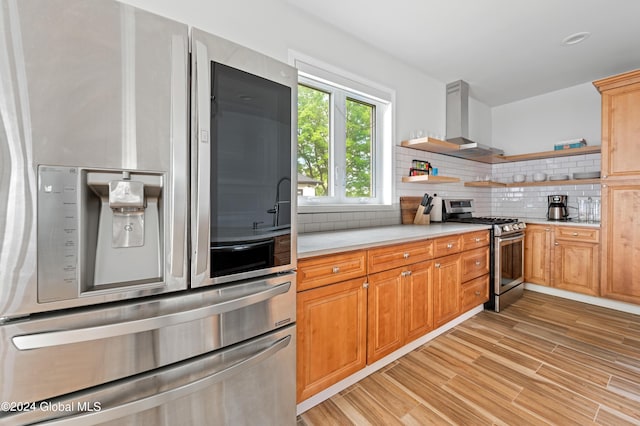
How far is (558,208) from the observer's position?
144 inches

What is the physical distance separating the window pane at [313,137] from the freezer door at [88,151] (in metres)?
1.43

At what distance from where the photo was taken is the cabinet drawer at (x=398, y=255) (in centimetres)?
180

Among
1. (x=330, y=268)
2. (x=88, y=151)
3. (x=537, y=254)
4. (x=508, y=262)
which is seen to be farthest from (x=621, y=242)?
(x=88, y=151)

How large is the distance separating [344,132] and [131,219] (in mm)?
2096

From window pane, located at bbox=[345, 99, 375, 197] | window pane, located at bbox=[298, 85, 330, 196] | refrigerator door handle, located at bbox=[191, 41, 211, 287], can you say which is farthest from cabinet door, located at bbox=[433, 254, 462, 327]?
refrigerator door handle, located at bbox=[191, 41, 211, 287]

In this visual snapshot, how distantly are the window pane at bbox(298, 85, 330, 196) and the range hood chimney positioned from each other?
175 cm

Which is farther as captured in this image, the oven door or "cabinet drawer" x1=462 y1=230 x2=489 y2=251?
the oven door

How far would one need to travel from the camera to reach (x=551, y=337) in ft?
7.84

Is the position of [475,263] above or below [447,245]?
below

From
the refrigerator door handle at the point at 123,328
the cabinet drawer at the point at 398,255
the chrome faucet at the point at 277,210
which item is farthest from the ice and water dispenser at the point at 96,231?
the cabinet drawer at the point at 398,255

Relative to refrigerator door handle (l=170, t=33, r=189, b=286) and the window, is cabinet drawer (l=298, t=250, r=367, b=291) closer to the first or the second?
refrigerator door handle (l=170, t=33, r=189, b=286)

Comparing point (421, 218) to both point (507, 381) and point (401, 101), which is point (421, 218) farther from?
point (507, 381)

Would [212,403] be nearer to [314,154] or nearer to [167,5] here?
[314,154]

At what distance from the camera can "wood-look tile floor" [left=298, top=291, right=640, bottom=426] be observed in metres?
1.53
